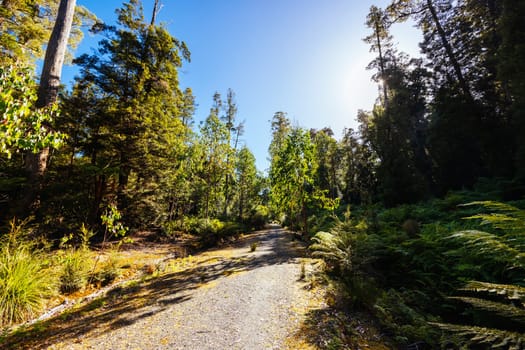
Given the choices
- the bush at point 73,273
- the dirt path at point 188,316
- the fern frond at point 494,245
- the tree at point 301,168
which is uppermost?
the tree at point 301,168

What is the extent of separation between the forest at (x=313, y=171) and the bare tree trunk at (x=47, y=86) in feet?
0.13

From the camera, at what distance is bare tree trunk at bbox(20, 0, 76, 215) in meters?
5.33

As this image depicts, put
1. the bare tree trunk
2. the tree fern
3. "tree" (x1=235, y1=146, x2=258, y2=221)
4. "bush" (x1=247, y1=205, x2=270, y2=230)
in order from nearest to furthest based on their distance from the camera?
the tree fern
the bare tree trunk
"tree" (x1=235, y1=146, x2=258, y2=221)
"bush" (x1=247, y1=205, x2=270, y2=230)


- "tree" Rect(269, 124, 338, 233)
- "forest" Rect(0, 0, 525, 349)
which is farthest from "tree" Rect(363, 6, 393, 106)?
"tree" Rect(269, 124, 338, 233)

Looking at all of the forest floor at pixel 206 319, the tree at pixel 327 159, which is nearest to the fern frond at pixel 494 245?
the forest floor at pixel 206 319

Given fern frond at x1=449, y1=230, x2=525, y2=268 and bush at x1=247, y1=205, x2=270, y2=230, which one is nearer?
fern frond at x1=449, y1=230, x2=525, y2=268

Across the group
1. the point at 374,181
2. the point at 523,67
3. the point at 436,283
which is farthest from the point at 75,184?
the point at 374,181

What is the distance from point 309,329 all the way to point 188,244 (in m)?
8.63

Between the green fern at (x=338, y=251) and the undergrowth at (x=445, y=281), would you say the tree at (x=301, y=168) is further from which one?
the green fern at (x=338, y=251)

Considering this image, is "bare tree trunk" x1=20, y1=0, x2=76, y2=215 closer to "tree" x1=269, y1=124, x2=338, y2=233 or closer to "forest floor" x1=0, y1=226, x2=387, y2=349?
"forest floor" x1=0, y1=226, x2=387, y2=349

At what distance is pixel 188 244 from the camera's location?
10031 millimetres

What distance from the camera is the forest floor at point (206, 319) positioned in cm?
262

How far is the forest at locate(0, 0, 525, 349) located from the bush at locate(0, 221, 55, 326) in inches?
1.0

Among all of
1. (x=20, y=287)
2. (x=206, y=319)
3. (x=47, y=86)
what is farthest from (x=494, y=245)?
(x=47, y=86)
